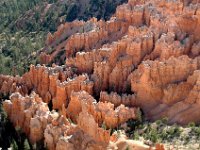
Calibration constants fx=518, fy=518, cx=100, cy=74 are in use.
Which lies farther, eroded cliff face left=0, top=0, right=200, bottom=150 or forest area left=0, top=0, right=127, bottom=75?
forest area left=0, top=0, right=127, bottom=75

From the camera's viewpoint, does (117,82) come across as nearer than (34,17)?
Yes

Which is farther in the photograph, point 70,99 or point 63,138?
point 70,99

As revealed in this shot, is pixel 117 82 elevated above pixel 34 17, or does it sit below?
above

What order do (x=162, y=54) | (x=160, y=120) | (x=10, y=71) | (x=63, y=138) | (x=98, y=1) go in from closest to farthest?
(x=63, y=138) < (x=160, y=120) < (x=162, y=54) < (x=10, y=71) < (x=98, y=1)

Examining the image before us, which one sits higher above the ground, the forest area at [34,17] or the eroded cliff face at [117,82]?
the eroded cliff face at [117,82]

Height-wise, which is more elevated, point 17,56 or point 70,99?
point 70,99

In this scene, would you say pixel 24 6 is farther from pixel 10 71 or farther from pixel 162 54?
pixel 162 54

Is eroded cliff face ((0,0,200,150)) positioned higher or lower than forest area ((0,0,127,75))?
higher

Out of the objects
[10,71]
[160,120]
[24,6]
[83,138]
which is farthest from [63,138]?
[24,6]
